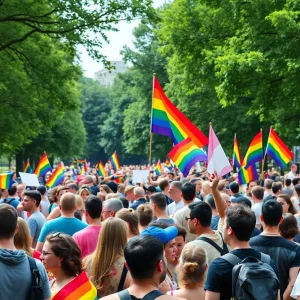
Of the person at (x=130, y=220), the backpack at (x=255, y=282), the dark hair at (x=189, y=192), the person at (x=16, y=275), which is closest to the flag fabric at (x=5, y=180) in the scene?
the dark hair at (x=189, y=192)

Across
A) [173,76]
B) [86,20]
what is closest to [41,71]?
[86,20]

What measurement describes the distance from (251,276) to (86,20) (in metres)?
20.3

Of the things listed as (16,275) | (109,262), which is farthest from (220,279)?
(16,275)

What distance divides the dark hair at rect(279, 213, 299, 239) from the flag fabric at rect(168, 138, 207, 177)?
6014 mm

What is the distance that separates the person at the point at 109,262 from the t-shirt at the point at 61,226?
251cm

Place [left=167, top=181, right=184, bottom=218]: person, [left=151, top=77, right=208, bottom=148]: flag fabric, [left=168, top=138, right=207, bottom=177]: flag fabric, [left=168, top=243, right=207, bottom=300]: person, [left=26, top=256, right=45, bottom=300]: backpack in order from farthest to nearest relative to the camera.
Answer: [left=151, top=77, right=208, bottom=148]: flag fabric
[left=168, top=138, right=207, bottom=177]: flag fabric
[left=167, top=181, right=184, bottom=218]: person
[left=168, top=243, right=207, bottom=300]: person
[left=26, top=256, right=45, bottom=300]: backpack

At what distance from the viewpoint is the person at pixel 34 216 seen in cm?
1022

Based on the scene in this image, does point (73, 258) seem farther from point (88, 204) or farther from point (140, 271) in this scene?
point (88, 204)

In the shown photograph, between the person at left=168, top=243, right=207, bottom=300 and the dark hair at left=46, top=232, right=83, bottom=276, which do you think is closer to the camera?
the dark hair at left=46, top=232, right=83, bottom=276

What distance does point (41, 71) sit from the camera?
27.2 meters

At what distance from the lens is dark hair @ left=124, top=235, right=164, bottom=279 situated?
14.9ft

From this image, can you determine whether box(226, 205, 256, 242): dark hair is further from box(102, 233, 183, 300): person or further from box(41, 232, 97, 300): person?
box(102, 233, 183, 300): person

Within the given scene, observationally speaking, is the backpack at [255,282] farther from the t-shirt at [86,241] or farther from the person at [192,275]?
the t-shirt at [86,241]

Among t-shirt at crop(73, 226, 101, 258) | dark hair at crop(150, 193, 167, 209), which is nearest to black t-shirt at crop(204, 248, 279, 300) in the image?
t-shirt at crop(73, 226, 101, 258)
